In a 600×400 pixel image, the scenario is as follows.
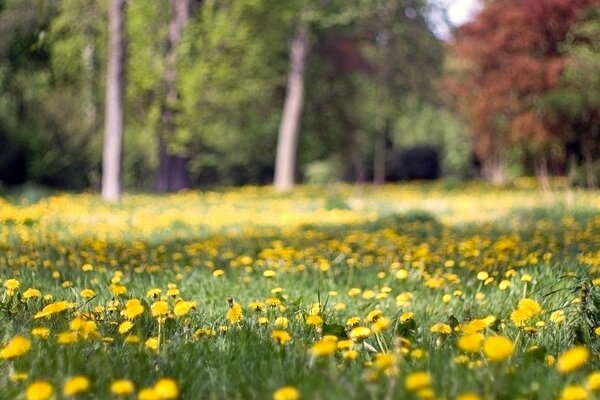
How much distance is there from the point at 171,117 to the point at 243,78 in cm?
206

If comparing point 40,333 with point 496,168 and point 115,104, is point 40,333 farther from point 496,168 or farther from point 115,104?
point 496,168

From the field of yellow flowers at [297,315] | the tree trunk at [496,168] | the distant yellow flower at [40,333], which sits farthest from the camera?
the tree trunk at [496,168]

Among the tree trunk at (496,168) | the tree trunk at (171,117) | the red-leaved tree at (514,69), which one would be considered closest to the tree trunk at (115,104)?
the tree trunk at (171,117)

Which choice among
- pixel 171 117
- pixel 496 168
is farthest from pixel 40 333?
pixel 496 168

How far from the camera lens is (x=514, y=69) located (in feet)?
55.1

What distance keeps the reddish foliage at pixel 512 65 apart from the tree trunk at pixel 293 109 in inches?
166

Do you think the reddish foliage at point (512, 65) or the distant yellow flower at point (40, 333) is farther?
the reddish foliage at point (512, 65)

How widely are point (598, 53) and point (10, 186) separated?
12.9 meters

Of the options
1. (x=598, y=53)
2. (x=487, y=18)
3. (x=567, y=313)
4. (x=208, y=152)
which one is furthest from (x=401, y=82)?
(x=567, y=313)

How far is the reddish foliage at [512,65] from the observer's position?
16.4 m

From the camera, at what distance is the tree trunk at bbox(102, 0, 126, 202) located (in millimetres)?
11672

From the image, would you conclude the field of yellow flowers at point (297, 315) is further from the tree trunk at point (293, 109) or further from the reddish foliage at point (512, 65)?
the tree trunk at point (293, 109)

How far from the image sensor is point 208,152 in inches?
855

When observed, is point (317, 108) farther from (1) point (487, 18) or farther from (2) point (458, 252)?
(2) point (458, 252)
